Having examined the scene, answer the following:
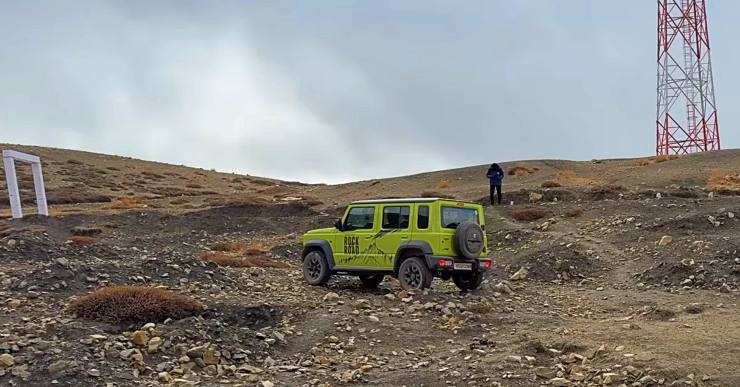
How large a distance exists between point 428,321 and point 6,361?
6657 millimetres

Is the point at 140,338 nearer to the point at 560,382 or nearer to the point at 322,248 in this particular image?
the point at 560,382

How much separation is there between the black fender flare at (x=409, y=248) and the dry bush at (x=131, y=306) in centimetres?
456

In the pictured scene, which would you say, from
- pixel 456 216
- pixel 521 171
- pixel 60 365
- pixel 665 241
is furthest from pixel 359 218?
pixel 521 171

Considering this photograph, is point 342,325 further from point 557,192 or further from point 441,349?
point 557,192

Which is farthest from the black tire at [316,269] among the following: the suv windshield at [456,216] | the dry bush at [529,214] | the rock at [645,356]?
the dry bush at [529,214]

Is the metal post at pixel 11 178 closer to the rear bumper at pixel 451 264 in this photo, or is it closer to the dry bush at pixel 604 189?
the rear bumper at pixel 451 264

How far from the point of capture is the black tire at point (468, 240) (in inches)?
603

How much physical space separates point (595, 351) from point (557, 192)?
2252 cm

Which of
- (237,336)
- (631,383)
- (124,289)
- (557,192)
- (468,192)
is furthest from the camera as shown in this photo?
(468,192)

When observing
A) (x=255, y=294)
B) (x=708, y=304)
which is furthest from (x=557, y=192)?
(x=255, y=294)

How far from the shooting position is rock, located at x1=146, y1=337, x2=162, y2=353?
10.5 meters

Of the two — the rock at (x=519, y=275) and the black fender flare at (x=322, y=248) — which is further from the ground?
the black fender flare at (x=322, y=248)

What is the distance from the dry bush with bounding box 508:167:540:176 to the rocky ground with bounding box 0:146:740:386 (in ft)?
68.1

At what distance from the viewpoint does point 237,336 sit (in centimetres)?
1137
